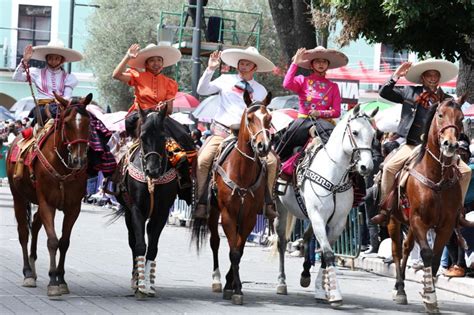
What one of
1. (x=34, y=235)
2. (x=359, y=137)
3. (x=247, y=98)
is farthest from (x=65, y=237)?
(x=359, y=137)

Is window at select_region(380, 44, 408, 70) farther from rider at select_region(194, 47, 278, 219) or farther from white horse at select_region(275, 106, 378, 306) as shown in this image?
white horse at select_region(275, 106, 378, 306)

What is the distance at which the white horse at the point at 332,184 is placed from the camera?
13.3 metres

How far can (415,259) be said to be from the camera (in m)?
18.1

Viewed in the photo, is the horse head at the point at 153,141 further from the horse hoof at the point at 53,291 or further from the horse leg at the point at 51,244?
the horse hoof at the point at 53,291

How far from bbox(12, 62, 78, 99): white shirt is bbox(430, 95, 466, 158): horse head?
4.44 m

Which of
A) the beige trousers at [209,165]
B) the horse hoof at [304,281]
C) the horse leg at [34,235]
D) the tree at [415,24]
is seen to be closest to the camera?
the beige trousers at [209,165]

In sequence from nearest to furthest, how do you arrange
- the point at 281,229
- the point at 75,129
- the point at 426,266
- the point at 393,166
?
the point at 75,129 → the point at 426,266 → the point at 393,166 → the point at 281,229

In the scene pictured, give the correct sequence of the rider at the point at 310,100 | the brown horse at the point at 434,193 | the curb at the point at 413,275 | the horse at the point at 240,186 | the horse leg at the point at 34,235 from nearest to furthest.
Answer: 1. the brown horse at the point at 434,193
2. the horse at the point at 240,186
3. the horse leg at the point at 34,235
4. the rider at the point at 310,100
5. the curb at the point at 413,275

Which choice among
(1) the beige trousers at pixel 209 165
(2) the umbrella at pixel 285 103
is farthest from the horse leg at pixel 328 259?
(2) the umbrella at pixel 285 103

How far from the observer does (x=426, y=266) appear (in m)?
13.2

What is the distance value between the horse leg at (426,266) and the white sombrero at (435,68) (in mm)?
1973

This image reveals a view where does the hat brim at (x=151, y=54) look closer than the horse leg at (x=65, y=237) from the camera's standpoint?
No

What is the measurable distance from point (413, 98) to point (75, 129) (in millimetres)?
4126

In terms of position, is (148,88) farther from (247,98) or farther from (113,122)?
(113,122)
